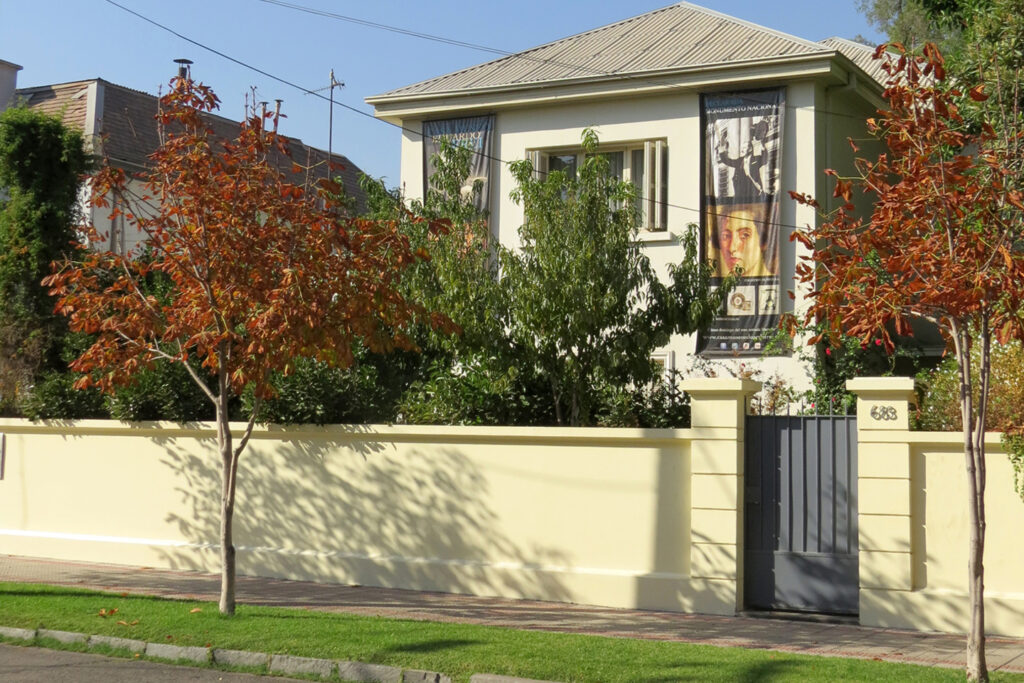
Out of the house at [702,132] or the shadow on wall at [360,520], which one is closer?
the shadow on wall at [360,520]

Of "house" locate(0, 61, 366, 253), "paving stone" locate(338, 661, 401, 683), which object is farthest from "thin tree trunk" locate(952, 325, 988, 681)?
"house" locate(0, 61, 366, 253)

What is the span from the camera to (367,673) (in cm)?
841

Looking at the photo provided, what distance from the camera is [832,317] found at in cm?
820

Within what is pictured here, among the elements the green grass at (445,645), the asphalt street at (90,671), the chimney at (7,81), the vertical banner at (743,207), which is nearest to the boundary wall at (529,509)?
the green grass at (445,645)

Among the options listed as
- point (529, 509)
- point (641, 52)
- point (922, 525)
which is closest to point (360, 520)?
point (529, 509)

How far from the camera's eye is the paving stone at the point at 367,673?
8.32 meters

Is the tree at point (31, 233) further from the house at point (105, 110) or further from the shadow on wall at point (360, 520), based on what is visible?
the house at point (105, 110)

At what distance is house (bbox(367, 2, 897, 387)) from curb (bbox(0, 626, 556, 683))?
10732 millimetres

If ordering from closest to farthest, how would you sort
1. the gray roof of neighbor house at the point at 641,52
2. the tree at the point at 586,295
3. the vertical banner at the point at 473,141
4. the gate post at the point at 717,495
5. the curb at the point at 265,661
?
the curb at the point at 265,661
the gate post at the point at 717,495
the tree at the point at 586,295
the gray roof of neighbor house at the point at 641,52
the vertical banner at the point at 473,141

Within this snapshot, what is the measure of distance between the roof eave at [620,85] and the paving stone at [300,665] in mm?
13890

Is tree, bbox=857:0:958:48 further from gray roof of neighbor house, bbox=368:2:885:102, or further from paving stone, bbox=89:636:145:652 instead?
paving stone, bbox=89:636:145:652

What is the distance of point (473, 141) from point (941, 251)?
14525 mm

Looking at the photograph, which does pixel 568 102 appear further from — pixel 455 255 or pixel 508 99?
pixel 455 255

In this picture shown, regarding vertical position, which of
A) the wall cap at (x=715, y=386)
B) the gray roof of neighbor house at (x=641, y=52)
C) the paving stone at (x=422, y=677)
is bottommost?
the paving stone at (x=422, y=677)
